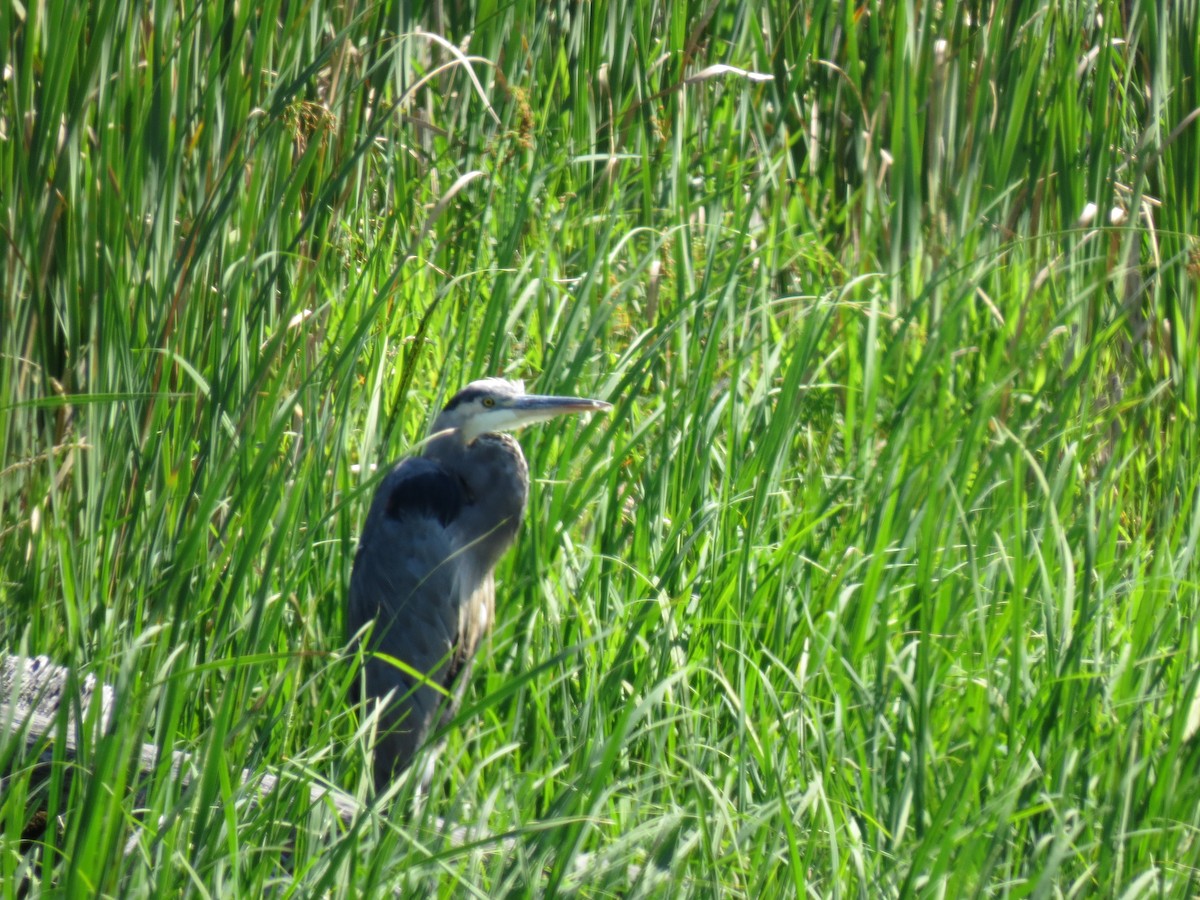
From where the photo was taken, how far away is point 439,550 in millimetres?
2504

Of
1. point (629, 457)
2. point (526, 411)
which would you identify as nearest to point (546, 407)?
point (526, 411)

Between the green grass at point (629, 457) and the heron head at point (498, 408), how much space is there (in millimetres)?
70

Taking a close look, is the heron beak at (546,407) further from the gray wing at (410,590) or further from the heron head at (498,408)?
the gray wing at (410,590)

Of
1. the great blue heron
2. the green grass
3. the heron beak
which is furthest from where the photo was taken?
the great blue heron

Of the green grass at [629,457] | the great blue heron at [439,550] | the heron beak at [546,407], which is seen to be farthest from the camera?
the great blue heron at [439,550]

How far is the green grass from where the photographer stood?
4.78 feet

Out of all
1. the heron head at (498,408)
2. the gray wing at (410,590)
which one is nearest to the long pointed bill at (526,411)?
the heron head at (498,408)

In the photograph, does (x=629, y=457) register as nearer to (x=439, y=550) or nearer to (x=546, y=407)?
(x=546, y=407)

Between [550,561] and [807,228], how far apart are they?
1322 mm

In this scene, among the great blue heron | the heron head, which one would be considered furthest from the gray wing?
the heron head

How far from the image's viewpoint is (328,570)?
2.27m

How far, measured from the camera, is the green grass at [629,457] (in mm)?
1456

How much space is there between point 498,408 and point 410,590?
36cm

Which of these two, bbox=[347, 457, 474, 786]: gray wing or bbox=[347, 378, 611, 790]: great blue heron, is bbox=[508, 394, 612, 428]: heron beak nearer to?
bbox=[347, 378, 611, 790]: great blue heron
